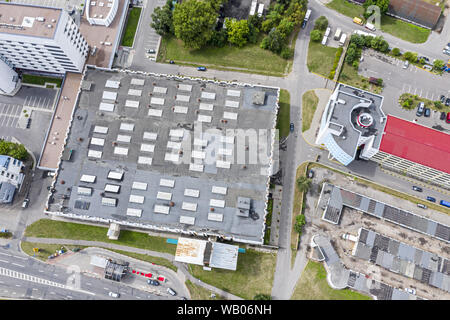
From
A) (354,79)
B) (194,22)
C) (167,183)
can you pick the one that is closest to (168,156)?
(167,183)

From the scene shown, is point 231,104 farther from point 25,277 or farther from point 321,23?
point 25,277

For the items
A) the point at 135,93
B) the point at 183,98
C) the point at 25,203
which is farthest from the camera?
the point at 135,93

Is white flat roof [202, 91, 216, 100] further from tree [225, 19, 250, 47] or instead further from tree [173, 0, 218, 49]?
tree [225, 19, 250, 47]

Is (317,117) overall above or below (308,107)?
below

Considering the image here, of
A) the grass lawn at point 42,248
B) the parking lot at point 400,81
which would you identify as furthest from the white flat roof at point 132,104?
the parking lot at point 400,81

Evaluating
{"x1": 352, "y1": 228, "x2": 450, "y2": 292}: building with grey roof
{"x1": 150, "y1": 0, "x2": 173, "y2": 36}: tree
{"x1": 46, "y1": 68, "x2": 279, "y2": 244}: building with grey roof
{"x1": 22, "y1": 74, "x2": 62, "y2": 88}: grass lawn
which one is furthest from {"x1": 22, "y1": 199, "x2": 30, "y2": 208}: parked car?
{"x1": 352, "y1": 228, "x2": 450, "y2": 292}: building with grey roof

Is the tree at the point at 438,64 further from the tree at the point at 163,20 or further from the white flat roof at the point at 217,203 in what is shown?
the tree at the point at 163,20
